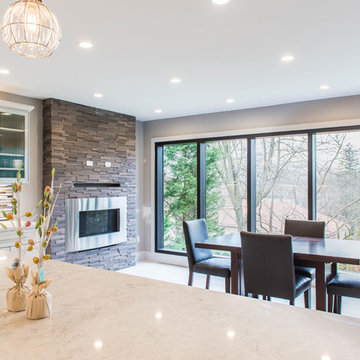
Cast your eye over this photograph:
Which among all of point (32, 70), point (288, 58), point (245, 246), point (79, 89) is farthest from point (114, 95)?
point (245, 246)

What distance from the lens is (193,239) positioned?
3.87 metres

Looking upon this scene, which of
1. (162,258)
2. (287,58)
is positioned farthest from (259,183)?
(287,58)

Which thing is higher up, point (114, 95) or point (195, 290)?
point (114, 95)

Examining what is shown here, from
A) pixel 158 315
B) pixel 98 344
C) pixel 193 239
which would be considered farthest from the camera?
pixel 193 239

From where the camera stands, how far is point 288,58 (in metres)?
3.27

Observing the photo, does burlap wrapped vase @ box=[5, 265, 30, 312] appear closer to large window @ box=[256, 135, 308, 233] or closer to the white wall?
large window @ box=[256, 135, 308, 233]

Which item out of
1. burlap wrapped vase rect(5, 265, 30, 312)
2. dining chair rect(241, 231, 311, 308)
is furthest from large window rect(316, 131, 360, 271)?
burlap wrapped vase rect(5, 265, 30, 312)

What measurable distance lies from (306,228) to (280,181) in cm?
124

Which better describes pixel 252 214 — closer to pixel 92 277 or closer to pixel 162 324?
pixel 92 277

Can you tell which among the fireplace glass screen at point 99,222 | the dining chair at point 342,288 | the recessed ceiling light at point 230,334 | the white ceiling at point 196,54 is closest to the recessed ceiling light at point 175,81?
the white ceiling at point 196,54

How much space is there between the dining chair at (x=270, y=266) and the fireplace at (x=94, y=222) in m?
2.79

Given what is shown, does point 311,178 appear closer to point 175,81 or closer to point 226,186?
point 226,186

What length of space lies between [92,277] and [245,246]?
65.3 inches

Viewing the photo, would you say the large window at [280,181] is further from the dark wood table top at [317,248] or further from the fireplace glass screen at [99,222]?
the fireplace glass screen at [99,222]
